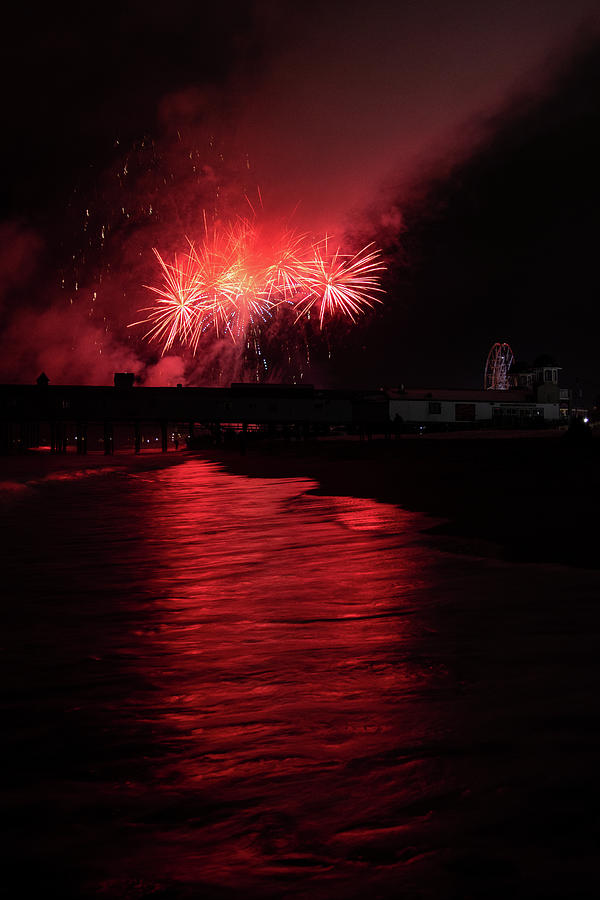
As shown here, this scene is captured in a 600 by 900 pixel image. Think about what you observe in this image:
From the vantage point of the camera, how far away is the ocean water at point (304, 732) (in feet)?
11.1

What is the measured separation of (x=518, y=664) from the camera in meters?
6.16

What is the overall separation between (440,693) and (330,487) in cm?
1946

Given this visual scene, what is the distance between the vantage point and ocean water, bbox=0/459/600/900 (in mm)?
3396

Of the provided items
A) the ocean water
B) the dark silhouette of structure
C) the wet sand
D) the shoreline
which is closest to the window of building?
the dark silhouette of structure

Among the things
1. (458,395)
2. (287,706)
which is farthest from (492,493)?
(458,395)

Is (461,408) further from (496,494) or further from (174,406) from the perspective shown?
(496,494)

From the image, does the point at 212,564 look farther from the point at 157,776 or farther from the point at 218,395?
the point at 218,395

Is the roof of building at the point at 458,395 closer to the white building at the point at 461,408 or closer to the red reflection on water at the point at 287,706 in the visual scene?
the white building at the point at 461,408

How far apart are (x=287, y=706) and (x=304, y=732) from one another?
20.0 inches

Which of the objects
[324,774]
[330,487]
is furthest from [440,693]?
[330,487]

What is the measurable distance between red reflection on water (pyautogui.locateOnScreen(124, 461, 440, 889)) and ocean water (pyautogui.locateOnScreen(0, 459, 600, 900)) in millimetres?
18

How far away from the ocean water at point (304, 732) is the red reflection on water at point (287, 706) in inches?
0.7

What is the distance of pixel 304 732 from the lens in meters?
4.96

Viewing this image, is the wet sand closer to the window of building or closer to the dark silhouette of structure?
the dark silhouette of structure
